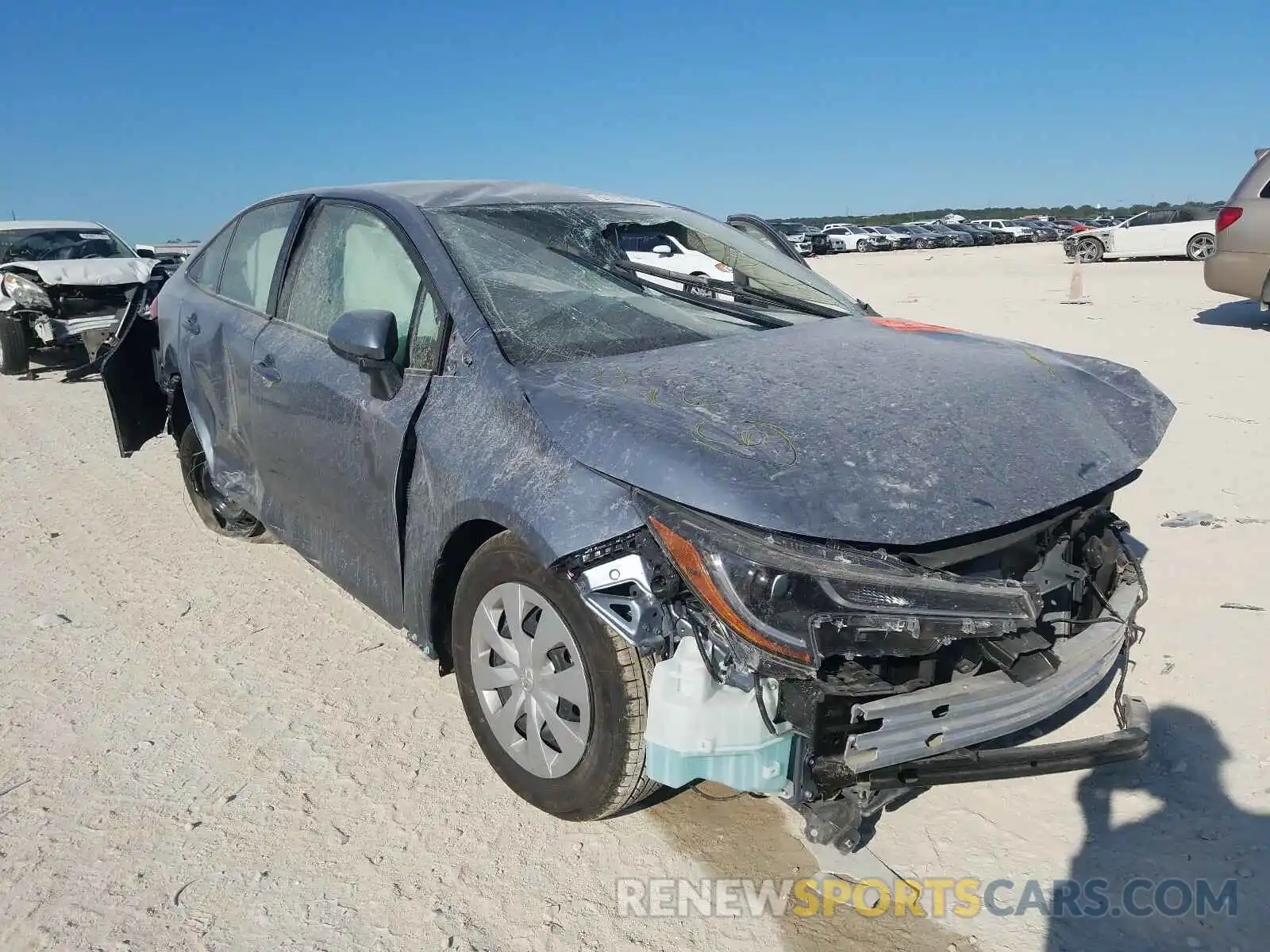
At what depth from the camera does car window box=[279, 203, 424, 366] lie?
10.5 feet

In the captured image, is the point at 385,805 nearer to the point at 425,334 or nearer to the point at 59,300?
the point at 425,334

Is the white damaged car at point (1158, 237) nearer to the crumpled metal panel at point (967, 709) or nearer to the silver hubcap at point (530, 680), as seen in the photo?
the crumpled metal panel at point (967, 709)

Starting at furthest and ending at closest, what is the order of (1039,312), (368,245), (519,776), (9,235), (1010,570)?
(1039,312), (9,235), (368,245), (519,776), (1010,570)

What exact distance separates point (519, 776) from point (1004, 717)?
1364 millimetres

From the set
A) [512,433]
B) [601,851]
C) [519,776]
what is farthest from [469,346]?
[601,851]

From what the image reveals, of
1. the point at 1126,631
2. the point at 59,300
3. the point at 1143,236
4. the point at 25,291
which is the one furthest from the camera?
the point at 1143,236

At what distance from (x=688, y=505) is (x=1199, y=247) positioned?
26.2 m

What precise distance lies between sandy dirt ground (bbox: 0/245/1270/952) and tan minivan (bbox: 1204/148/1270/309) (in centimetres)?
793

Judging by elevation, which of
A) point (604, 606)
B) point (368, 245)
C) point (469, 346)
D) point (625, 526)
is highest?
point (368, 245)

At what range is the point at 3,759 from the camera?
3049 mm

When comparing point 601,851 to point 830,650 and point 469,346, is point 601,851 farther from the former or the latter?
point 469,346

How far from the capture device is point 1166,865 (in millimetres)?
2500

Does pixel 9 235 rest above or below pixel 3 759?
above

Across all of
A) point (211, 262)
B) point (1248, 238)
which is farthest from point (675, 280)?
A: point (1248, 238)
